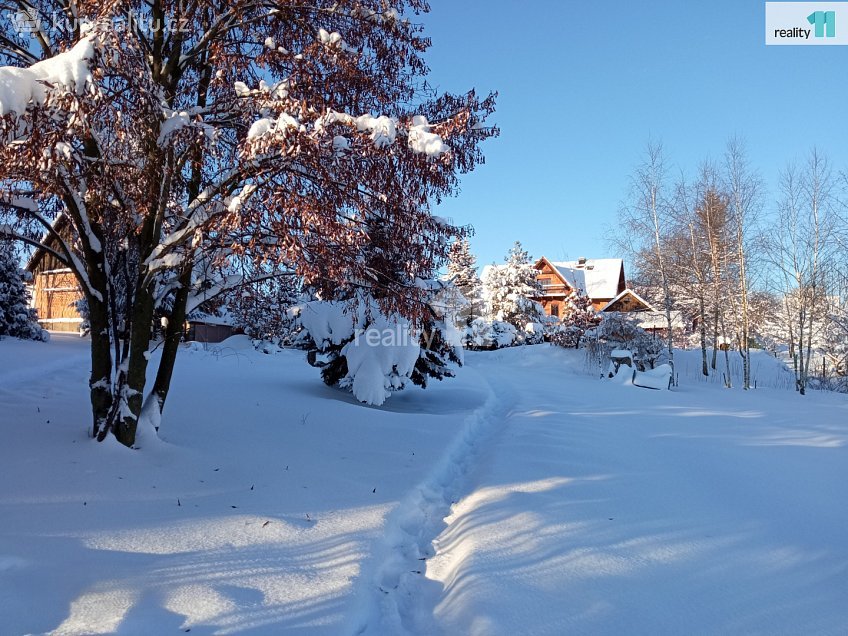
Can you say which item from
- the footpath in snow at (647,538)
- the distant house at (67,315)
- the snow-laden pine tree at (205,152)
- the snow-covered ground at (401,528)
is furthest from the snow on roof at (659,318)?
the snow-laden pine tree at (205,152)

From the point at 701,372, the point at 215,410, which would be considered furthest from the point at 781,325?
the point at 215,410

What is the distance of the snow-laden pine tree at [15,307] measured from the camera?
15133 mm

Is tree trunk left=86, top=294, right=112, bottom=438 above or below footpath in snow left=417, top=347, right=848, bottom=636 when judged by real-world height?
above

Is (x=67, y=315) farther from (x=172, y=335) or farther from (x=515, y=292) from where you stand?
(x=515, y=292)

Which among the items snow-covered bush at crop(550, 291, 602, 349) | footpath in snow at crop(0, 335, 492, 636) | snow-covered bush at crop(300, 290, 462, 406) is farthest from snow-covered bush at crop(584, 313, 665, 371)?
footpath in snow at crop(0, 335, 492, 636)

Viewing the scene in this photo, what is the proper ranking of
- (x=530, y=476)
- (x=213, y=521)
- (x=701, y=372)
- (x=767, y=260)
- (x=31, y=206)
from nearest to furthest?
1. (x=213, y=521)
2. (x=31, y=206)
3. (x=530, y=476)
4. (x=767, y=260)
5. (x=701, y=372)

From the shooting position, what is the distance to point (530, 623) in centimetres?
275

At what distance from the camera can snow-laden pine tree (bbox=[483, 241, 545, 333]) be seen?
37.7m

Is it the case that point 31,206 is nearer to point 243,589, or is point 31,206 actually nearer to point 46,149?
point 46,149

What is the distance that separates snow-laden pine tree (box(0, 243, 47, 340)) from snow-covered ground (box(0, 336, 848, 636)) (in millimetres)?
10308

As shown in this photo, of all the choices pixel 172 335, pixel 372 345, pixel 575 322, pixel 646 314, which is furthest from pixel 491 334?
pixel 172 335

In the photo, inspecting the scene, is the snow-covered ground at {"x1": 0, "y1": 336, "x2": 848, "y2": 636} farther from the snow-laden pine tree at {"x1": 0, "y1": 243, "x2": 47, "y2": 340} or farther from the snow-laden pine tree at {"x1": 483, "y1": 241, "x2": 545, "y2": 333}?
the snow-laden pine tree at {"x1": 483, "y1": 241, "x2": 545, "y2": 333}

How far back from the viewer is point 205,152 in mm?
4414

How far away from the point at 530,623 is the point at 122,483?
3532 mm
